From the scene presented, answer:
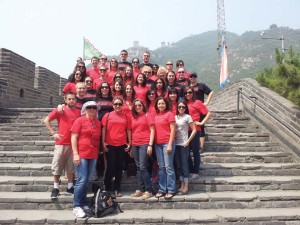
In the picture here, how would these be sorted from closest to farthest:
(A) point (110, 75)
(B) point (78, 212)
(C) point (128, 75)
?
1. (B) point (78, 212)
2. (C) point (128, 75)
3. (A) point (110, 75)

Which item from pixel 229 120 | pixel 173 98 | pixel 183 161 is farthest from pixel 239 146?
pixel 173 98

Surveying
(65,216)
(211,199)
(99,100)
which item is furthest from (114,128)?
(211,199)

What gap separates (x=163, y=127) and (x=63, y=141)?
1.62 metres

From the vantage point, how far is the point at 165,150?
191 inches

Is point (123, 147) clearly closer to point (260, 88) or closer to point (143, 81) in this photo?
point (143, 81)

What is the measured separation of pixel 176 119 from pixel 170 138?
1.50 ft

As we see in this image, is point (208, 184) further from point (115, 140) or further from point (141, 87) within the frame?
point (141, 87)

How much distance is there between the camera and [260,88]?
798 centimetres

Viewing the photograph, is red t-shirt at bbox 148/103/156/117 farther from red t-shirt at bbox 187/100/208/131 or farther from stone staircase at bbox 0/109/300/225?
stone staircase at bbox 0/109/300/225

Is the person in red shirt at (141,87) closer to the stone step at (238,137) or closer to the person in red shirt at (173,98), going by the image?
the person in red shirt at (173,98)

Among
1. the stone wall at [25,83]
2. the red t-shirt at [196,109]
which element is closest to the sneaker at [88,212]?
the red t-shirt at [196,109]

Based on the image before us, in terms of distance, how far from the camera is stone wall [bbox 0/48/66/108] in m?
8.43

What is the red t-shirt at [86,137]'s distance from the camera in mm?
4480

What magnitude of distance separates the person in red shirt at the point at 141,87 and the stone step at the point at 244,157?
1.89 m
